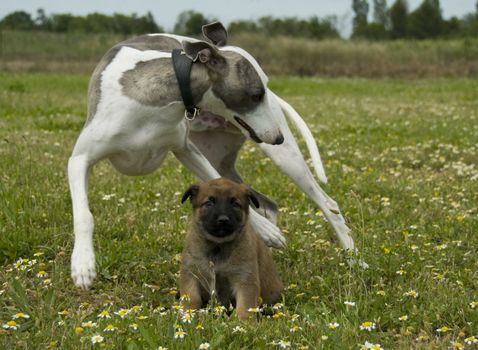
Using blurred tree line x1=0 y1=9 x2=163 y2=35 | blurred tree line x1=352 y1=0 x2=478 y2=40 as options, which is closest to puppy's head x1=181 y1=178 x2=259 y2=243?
blurred tree line x1=0 y1=9 x2=163 y2=35

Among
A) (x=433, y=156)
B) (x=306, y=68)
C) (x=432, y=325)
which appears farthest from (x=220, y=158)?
(x=306, y=68)

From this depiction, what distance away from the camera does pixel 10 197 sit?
17.2 ft

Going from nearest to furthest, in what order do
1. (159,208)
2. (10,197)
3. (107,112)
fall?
(107,112) → (10,197) → (159,208)

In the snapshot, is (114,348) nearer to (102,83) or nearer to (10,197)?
(102,83)

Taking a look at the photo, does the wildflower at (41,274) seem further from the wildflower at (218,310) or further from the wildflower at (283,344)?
the wildflower at (283,344)

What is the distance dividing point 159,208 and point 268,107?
165cm

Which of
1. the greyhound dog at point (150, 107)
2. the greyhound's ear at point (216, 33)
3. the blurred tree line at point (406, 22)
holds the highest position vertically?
the greyhound's ear at point (216, 33)

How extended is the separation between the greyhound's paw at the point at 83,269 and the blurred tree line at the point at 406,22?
38023 millimetres

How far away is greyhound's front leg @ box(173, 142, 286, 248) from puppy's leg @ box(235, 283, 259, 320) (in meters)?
1.02

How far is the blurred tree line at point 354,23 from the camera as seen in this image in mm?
37781

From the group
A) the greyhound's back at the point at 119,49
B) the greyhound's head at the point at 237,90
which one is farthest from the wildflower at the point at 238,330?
the greyhound's back at the point at 119,49

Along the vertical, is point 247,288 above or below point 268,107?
below

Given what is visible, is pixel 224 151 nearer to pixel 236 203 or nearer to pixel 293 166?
pixel 293 166

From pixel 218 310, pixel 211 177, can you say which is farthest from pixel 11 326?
pixel 211 177
